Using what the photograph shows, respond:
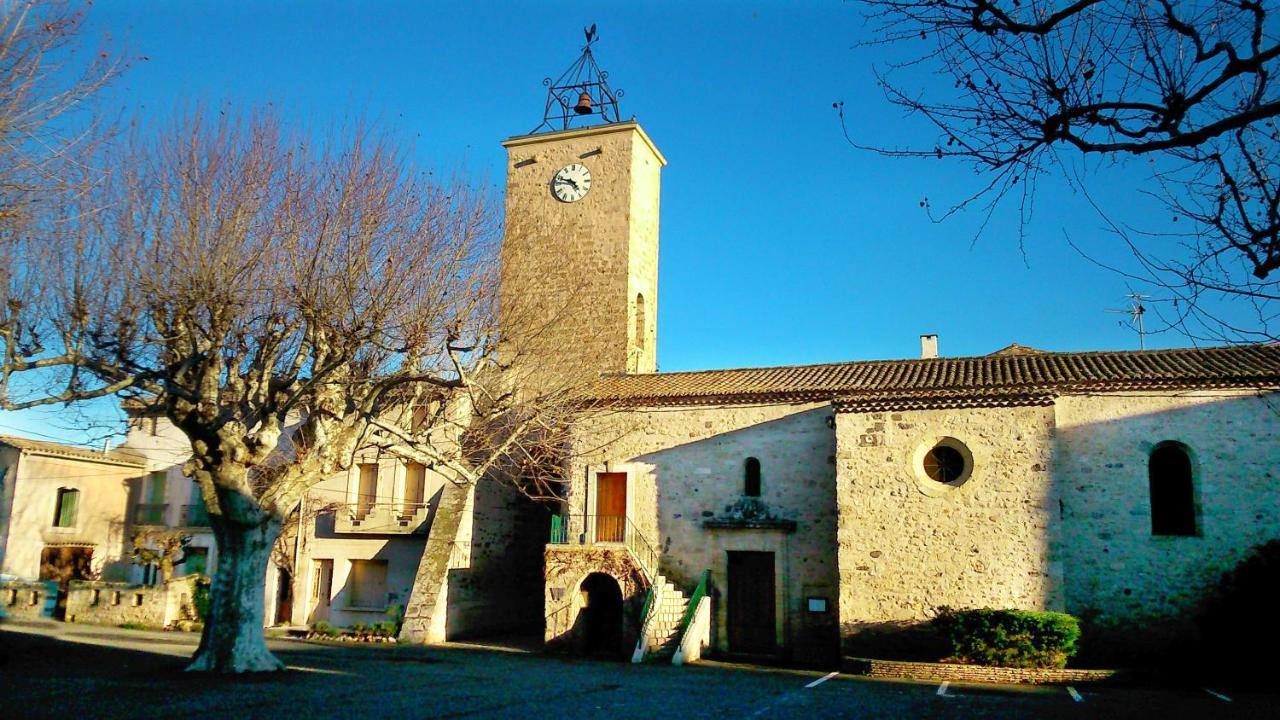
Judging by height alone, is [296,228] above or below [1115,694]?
above

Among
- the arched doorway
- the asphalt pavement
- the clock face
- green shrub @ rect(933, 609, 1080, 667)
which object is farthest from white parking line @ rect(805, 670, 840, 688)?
the clock face

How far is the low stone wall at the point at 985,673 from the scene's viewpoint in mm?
14984

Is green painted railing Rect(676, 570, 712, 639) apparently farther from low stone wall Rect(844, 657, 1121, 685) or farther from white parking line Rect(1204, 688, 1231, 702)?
white parking line Rect(1204, 688, 1231, 702)

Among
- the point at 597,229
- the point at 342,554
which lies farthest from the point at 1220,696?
the point at 342,554

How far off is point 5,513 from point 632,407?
19.3 m

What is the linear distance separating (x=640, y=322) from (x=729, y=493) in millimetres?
8212

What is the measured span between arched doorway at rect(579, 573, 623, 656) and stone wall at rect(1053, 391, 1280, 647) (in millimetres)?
9650

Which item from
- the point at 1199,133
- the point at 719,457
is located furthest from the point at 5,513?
the point at 1199,133

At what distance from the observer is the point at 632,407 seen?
70.2 ft

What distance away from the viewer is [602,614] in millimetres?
21344

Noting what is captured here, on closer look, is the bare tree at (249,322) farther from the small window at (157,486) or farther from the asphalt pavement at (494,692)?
the small window at (157,486)

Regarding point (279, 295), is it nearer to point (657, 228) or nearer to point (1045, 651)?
point (1045, 651)

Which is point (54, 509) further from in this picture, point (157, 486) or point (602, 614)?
point (602, 614)

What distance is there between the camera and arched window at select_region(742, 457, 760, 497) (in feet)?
66.3
